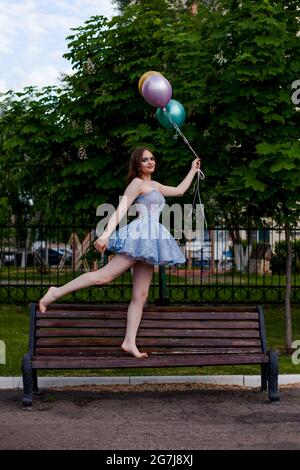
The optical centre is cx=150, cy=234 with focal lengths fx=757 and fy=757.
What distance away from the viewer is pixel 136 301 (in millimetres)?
7398

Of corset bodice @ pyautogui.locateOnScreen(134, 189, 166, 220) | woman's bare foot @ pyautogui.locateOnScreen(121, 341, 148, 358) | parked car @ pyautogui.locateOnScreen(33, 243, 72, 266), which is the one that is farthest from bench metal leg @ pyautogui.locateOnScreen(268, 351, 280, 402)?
parked car @ pyautogui.locateOnScreen(33, 243, 72, 266)

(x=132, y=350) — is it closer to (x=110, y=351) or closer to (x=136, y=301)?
(x=110, y=351)

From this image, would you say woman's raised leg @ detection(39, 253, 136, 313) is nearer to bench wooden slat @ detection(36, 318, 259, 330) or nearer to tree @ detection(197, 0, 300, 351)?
bench wooden slat @ detection(36, 318, 259, 330)

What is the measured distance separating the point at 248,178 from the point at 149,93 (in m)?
2.14

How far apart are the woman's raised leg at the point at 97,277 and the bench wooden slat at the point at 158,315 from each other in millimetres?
210

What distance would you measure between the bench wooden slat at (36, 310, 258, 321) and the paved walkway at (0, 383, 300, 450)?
77 centimetres

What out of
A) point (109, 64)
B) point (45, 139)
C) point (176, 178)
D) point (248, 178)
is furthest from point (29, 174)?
point (248, 178)

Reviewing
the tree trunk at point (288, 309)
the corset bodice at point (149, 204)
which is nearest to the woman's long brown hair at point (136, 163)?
the corset bodice at point (149, 204)

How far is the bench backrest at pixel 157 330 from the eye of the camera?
7387 mm

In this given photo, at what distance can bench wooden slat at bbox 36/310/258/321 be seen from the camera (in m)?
7.53

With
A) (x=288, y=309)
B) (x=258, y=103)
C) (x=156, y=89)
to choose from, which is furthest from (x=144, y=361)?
(x=258, y=103)

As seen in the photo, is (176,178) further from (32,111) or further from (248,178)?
(32,111)

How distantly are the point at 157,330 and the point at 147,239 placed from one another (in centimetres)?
100

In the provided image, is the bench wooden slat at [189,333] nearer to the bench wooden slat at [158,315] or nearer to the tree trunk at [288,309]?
the bench wooden slat at [158,315]
